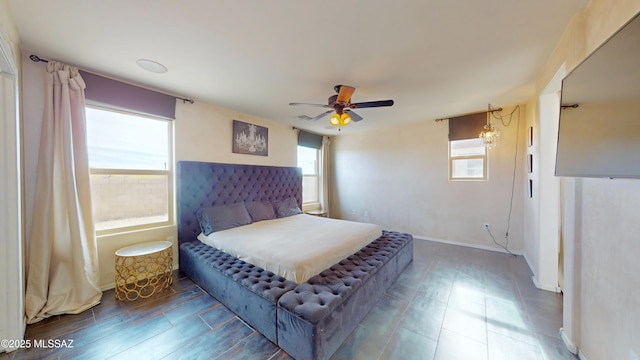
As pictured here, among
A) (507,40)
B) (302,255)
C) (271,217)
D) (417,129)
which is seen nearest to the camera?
(507,40)

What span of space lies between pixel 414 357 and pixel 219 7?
9.19 ft

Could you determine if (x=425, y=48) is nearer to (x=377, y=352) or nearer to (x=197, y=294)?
(x=377, y=352)

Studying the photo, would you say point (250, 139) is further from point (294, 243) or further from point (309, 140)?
point (294, 243)

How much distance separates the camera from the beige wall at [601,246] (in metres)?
1.10

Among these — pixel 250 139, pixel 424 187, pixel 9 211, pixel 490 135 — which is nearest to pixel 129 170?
pixel 9 211

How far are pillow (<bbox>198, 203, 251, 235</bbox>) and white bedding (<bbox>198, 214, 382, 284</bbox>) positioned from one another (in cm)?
11

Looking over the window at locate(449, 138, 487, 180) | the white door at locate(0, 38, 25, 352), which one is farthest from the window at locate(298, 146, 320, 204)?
the white door at locate(0, 38, 25, 352)

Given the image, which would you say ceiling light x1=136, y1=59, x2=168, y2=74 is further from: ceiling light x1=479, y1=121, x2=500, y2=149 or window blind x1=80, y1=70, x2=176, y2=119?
ceiling light x1=479, y1=121, x2=500, y2=149

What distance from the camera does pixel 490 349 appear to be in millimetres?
1623

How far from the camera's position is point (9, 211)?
153cm

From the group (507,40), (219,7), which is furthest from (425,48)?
(219,7)

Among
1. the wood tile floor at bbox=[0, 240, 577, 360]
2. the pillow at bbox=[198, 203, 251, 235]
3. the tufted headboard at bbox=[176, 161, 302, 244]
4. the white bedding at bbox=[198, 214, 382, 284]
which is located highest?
the tufted headboard at bbox=[176, 161, 302, 244]

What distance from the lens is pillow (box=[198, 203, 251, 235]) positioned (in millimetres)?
2983

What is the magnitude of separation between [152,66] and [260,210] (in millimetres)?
2375
